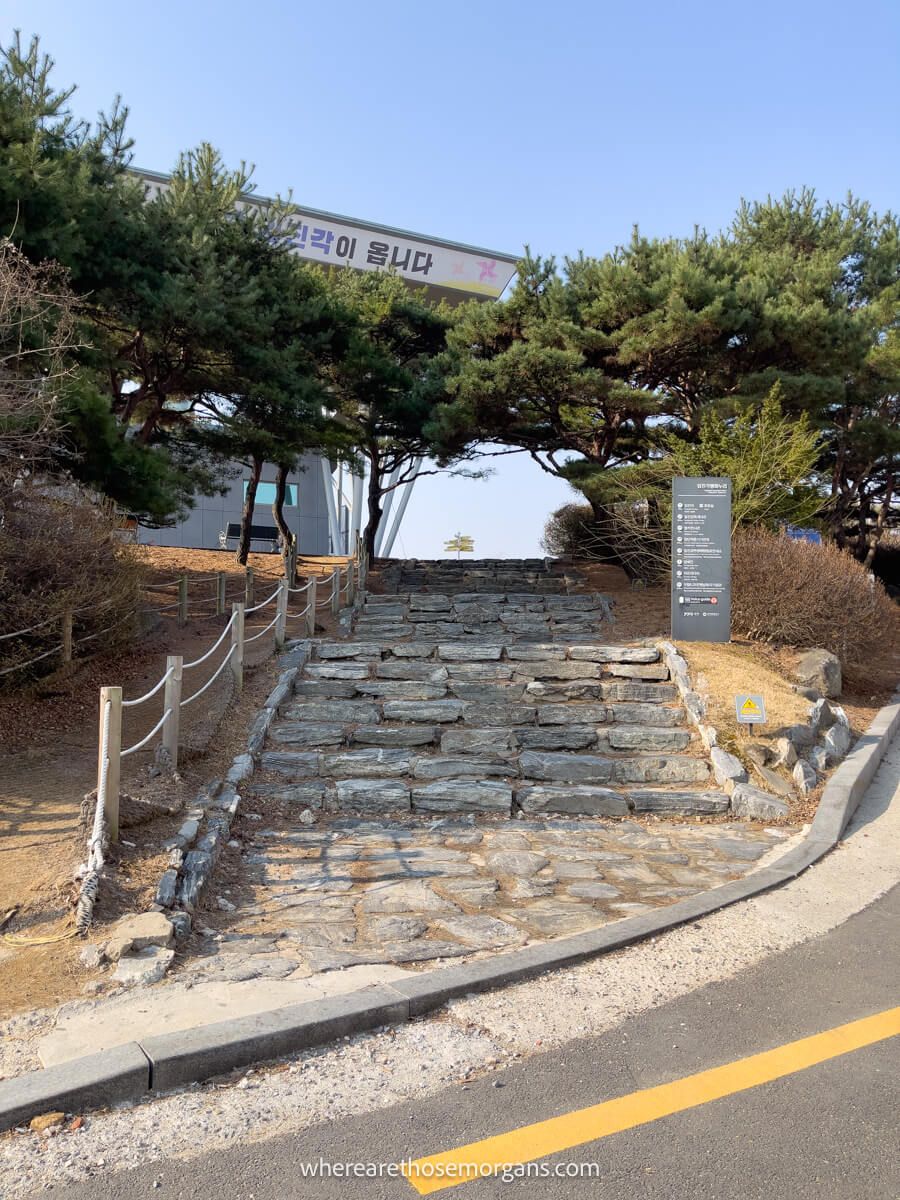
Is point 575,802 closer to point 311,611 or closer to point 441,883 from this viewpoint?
point 441,883

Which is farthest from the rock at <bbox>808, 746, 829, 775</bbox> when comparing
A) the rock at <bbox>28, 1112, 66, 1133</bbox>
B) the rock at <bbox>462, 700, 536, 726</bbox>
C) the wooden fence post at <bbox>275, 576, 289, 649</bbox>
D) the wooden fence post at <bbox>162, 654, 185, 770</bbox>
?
the rock at <bbox>28, 1112, 66, 1133</bbox>

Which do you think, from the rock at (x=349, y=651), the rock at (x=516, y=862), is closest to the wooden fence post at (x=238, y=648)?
the rock at (x=349, y=651)

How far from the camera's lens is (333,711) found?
9.34 metres

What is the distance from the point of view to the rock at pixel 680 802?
7430 mm

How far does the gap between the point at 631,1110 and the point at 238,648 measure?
7.25 m

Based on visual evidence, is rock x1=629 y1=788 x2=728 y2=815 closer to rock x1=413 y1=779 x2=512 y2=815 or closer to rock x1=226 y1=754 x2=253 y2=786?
rock x1=413 y1=779 x2=512 y2=815

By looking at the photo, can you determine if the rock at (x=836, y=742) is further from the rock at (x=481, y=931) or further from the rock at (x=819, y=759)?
the rock at (x=481, y=931)

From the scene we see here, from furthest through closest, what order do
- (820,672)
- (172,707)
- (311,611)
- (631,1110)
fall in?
(311,611)
(820,672)
(172,707)
(631,1110)

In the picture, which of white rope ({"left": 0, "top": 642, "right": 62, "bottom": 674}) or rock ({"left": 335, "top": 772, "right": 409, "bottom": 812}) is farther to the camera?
white rope ({"left": 0, "top": 642, "right": 62, "bottom": 674})

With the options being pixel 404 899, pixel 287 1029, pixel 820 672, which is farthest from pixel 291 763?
pixel 820 672

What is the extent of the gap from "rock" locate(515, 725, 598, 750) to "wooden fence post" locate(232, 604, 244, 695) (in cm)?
311

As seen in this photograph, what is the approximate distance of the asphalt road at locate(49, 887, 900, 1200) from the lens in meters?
2.58

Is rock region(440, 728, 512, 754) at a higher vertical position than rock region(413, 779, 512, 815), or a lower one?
higher

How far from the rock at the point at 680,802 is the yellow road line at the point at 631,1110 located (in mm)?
3746
